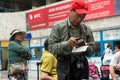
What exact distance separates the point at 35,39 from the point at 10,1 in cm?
1291

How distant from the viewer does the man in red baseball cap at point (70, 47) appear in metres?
3.38

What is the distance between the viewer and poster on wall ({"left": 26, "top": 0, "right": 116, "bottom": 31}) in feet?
56.5

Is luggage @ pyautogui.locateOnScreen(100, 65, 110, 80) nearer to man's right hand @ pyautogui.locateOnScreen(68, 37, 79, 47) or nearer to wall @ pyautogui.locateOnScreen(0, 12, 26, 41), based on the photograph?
man's right hand @ pyautogui.locateOnScreen(68, 37, 79, 47)

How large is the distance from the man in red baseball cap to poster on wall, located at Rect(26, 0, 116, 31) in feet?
43.2

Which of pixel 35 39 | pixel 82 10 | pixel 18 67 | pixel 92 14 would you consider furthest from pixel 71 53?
pixel 35 39

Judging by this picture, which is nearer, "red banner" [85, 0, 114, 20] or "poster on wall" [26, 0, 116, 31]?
"red banner" [85, 0, 114, 20]

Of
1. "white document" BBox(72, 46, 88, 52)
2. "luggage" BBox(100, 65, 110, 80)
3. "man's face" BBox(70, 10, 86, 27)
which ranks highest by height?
"man's face" BBox(70, 10, 86, 27)

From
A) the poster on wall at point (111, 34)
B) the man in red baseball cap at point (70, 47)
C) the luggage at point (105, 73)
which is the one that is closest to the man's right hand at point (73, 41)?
the man in red baseball cap at point (70, 47)

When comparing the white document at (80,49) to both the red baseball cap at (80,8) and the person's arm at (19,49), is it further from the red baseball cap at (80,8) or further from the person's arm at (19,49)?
the person's arm at (19,49)

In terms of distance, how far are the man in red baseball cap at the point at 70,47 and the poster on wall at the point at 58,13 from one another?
13.2 metres

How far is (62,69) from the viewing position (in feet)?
11.4

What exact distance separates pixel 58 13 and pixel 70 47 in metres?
18.3

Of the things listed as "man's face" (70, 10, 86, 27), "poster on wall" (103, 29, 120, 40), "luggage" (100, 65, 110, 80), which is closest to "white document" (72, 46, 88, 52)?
"man's face" (70, 10, 86, 27)

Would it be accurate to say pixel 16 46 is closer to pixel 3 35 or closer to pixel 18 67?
pixel 18 67
